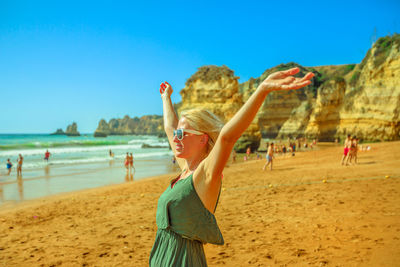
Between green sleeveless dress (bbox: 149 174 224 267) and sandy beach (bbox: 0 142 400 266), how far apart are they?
9.46ft

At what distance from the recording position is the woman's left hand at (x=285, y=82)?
145 centimetres

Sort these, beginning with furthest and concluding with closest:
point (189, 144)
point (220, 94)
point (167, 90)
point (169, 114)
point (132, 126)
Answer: point (132, 126), point (220, 94), point (167, 90), point (169, 114), point (189, 144)

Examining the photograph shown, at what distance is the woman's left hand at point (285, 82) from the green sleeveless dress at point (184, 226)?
70 cm

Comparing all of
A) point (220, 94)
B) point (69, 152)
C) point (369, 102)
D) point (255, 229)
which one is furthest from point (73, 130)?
point (255, 229)

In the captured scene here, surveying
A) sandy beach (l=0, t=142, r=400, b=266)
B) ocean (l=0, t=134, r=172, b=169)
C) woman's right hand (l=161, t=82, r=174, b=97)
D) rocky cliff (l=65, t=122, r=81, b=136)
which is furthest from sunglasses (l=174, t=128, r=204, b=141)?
rocky cliff (l=65, t=122, r=81, b=136)

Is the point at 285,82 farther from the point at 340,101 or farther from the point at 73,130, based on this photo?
the point at 73,130

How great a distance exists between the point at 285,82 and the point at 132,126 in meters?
159

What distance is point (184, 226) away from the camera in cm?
166

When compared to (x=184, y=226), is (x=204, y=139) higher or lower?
higher

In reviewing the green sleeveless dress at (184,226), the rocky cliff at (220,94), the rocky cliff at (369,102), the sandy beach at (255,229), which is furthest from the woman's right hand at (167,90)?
the rocky cliff at (220,94)

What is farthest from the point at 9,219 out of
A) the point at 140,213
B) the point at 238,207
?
the point at 238,207

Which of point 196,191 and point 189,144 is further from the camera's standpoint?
point 189,144

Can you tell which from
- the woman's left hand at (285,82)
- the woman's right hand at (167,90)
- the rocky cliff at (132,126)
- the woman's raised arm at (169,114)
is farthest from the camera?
the rocky cliff at (132,126)

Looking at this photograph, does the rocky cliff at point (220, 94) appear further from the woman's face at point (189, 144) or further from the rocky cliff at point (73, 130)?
the rocky cliff at point (73, 130)
